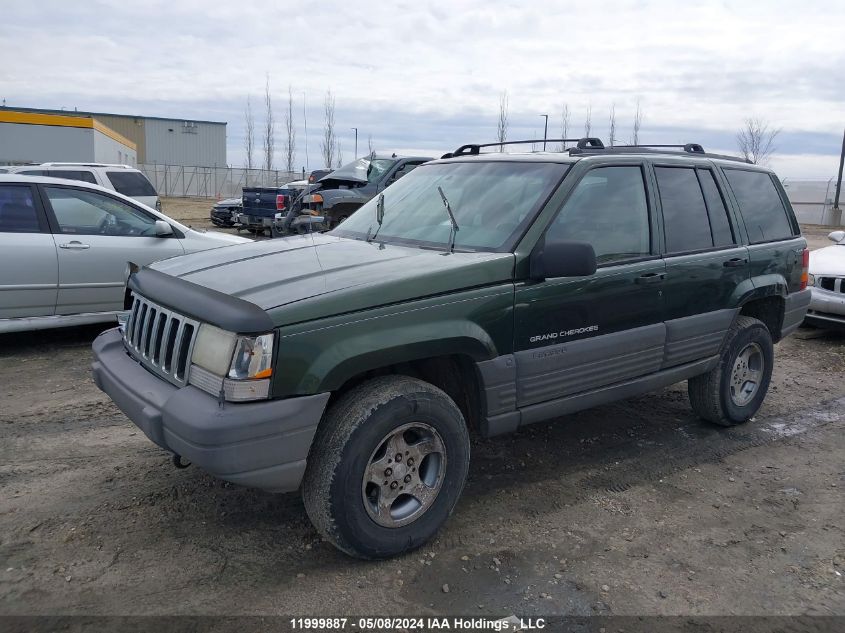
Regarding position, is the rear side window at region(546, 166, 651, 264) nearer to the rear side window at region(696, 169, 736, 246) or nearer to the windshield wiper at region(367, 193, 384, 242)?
the rear side window at region(696, 169, 736, 246)

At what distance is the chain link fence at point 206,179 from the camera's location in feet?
165

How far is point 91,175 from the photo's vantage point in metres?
13.7

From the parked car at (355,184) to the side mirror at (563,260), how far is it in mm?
8274

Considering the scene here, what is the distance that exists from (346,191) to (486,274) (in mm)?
9315

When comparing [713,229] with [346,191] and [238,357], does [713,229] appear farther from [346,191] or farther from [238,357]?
[346,191]

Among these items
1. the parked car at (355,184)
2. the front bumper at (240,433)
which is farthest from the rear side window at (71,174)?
the front bumper at (240,433)

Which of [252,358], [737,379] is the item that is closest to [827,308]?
[737,379]

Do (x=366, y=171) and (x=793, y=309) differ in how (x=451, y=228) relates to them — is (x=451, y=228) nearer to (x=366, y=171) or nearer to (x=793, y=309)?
(x=793, y=309)

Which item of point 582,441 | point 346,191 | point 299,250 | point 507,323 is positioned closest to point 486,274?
point 507,323

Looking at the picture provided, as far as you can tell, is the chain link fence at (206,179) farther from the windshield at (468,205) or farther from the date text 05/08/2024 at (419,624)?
the date text 05/08/2024 at (419,624)

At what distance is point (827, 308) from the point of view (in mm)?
8180

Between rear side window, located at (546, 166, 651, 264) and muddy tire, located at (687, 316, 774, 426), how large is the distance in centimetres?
125

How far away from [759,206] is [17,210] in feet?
21.3

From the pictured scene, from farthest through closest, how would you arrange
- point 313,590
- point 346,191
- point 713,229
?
point 346,191, point 713,229, point 313,590
